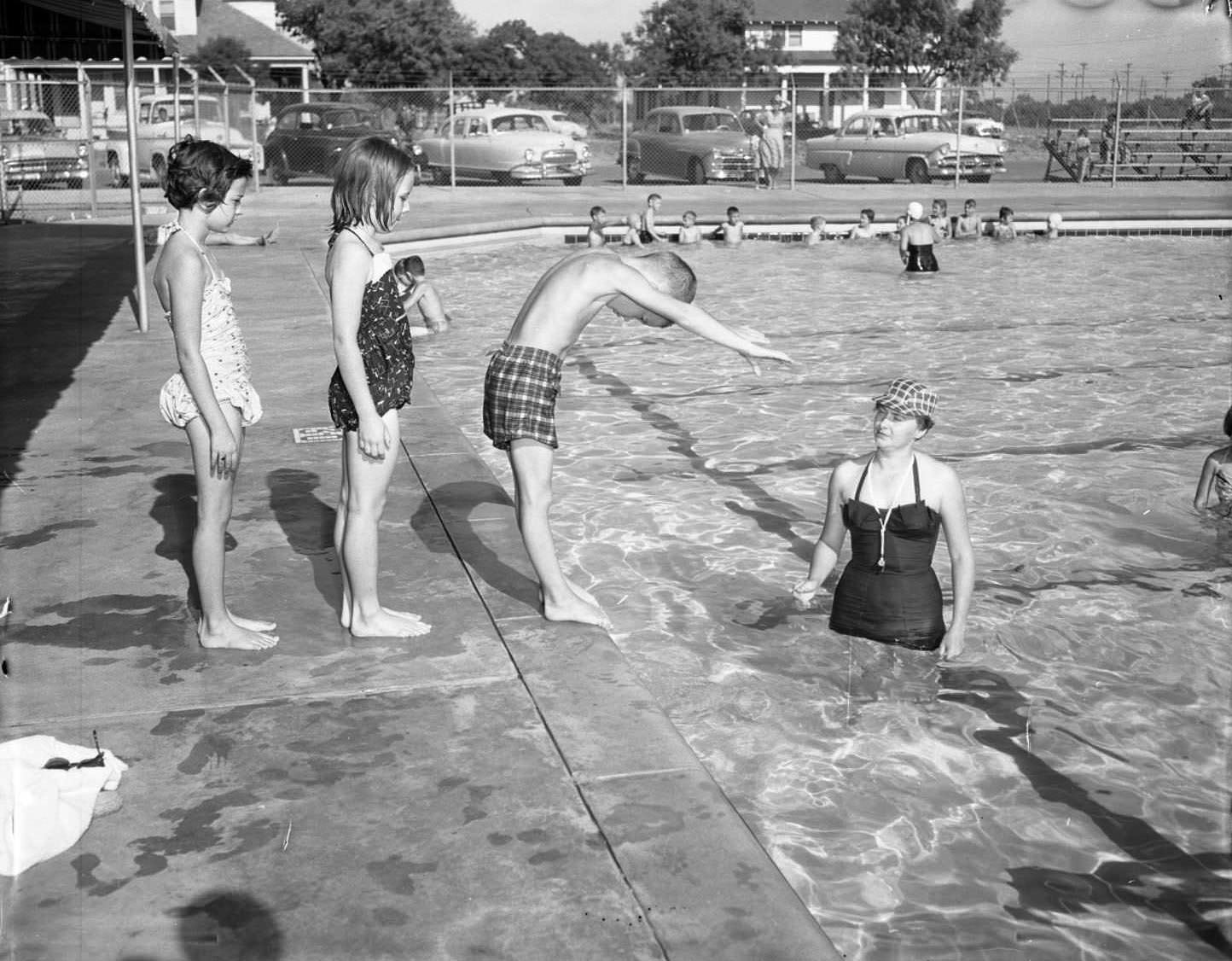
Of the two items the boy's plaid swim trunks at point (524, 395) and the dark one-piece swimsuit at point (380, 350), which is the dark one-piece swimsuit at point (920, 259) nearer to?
the boy's plaid swim trunks at point (524, 395)

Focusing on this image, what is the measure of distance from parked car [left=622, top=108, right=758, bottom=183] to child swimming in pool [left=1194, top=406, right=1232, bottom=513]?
835 inches

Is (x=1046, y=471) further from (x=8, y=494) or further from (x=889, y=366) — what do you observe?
(x=8, y=494)

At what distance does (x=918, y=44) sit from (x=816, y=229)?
3968 centimetres

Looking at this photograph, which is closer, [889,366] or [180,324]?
[180,324]

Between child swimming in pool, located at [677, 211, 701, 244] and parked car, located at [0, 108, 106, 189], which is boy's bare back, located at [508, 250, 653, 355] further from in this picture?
parked car, located at [0, 108, 106, 189]

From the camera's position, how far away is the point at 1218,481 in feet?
24.0

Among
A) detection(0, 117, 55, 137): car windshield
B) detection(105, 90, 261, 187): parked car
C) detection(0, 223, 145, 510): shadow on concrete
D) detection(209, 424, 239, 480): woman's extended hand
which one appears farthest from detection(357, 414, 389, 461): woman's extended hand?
detection(0, 117, 55, 137): car windshield

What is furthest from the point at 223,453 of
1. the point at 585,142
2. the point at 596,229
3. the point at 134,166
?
the point at 585,142

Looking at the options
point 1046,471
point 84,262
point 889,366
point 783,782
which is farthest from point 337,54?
point 783,782

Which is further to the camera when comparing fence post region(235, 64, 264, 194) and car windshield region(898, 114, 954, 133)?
car windshield region(898, 114, 954, 133)

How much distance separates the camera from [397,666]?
453cm

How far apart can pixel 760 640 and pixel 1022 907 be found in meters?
2.20

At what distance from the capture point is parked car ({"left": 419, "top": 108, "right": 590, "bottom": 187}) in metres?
27.9

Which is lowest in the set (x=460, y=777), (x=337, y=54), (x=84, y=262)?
(x=460, y=777)
